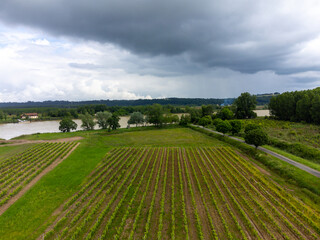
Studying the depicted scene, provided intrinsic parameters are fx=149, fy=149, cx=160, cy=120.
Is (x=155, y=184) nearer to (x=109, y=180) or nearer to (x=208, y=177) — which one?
(x=109, y=180)

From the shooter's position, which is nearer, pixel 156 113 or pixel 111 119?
pixel 111 119

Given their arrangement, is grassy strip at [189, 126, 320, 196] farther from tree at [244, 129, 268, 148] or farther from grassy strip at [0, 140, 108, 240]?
grassy strip at [0, 140, 108, 240]

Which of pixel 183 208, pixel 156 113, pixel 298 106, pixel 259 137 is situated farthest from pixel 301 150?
pixel 156 113

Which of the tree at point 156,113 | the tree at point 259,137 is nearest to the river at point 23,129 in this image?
the tree at point 156,113

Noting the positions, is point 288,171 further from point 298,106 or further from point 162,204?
point 298,106

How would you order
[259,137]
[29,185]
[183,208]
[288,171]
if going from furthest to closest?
[259,137] → [288,171] → [29,185] → [183,208]

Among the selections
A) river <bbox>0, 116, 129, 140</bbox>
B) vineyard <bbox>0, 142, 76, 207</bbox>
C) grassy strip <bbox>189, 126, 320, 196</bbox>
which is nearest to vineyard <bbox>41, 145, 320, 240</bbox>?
grassy strip <bbox>189, 126, 320, 196</bbox>
